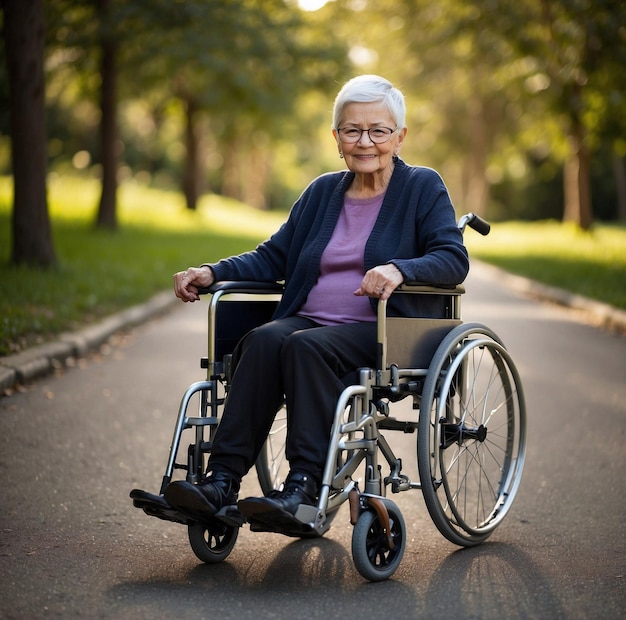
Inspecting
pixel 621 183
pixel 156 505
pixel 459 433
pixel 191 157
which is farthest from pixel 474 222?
pixel 621 183

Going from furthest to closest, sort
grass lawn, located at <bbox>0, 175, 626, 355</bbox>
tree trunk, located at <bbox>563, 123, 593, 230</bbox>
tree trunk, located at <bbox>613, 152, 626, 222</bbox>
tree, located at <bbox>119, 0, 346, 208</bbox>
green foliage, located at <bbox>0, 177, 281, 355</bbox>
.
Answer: tree trunk, located at <bbox>613, 152, 626, 222</bbox> → tree trunk, located at <bbox>563, 123, 593, 230</bbox> → tree, located at <bbox>119, 0, 346, 208</bbox> → grass lawn, located at <bbox>0, 175, 626, 355</bbox> → green foliage, located at <bbox>0, 177, 281, 355</bbox>

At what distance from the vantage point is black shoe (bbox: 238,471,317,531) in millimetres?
3234

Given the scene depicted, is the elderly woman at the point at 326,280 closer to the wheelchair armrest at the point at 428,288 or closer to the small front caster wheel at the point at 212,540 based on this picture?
the wheelchair armrest at the point at 428,288

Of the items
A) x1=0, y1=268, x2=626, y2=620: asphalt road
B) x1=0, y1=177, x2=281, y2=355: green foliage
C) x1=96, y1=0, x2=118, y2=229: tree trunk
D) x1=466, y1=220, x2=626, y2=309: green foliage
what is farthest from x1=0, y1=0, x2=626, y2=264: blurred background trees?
x1=0, y1=268, x2=626, y2=620: asphalt road

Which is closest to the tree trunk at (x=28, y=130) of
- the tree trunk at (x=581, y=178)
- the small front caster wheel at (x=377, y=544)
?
the small front caster wheel at (x=377, y=544)

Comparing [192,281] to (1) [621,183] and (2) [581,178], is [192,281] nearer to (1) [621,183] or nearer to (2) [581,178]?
(2) [581,178]

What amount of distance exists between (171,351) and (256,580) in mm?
5822

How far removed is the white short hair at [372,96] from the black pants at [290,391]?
78cm

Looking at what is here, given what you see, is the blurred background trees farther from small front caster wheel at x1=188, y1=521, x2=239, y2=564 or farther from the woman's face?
small front caster wheel at x1=188, y1=521, x2=239, y2=564

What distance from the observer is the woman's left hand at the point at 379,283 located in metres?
3.51

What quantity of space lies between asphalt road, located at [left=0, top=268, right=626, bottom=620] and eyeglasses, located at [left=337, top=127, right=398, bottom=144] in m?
1.41

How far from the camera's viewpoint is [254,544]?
3943 millimetres

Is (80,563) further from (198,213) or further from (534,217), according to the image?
(534,217)

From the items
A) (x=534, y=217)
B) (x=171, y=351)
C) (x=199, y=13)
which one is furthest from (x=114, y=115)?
(x=534, y=217)
